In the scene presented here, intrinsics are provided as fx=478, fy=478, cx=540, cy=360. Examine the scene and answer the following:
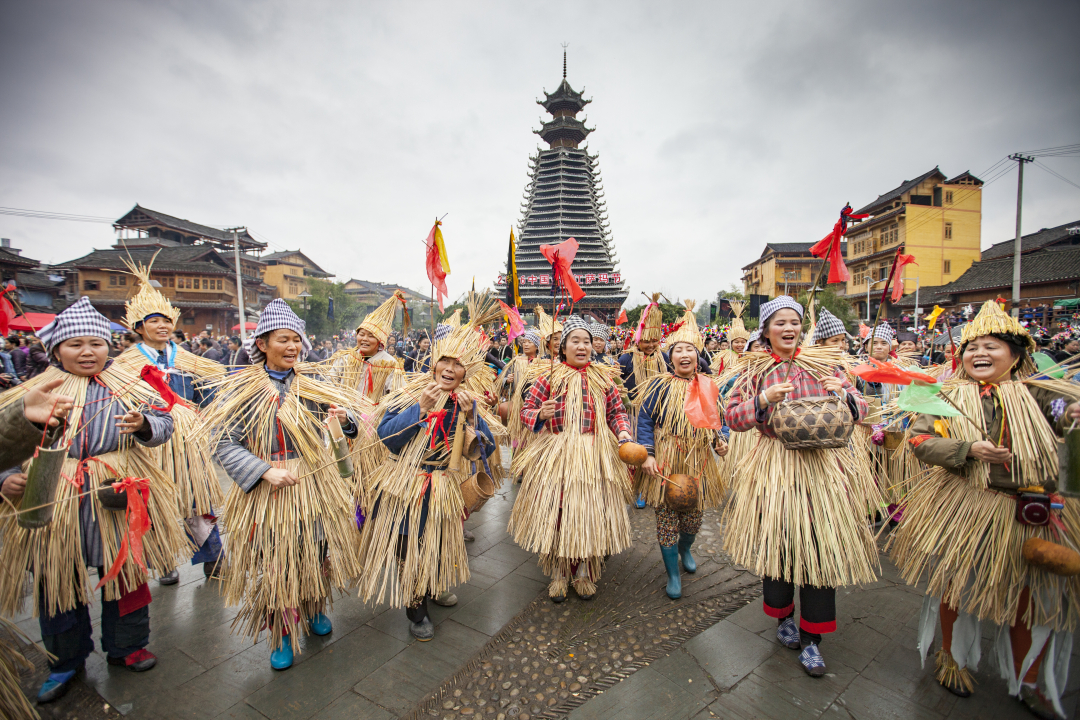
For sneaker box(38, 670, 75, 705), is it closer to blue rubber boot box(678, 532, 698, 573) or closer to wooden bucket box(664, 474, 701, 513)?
wooden bucket box(664, 474, 701, 513)

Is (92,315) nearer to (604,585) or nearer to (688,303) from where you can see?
(604,585)

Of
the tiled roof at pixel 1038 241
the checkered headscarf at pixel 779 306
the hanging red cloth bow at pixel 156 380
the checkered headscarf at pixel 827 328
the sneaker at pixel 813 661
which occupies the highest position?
the tiled roof at pixel 1038 241

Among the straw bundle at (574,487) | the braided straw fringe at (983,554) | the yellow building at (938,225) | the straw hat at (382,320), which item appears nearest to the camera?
the braided straw fringe at (983,554)

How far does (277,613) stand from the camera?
2.79 meters

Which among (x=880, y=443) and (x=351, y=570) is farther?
(x=880, y=443)

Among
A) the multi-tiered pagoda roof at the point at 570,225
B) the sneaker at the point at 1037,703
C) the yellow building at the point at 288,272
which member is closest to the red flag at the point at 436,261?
the sneaker at the point at 1037,703

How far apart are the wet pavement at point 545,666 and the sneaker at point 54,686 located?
61 mm

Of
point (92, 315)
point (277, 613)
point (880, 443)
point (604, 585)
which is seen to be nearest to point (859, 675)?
point (604, 585)

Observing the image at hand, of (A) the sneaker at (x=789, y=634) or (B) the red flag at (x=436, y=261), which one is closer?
(A) the sneaker at (x=789, y=634)

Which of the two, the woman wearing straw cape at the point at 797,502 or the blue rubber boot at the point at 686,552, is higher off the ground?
the woman wearing straw cape at the point at 797,502

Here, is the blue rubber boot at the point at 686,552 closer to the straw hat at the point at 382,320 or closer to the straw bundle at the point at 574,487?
the straw bundle at the point at 574,487

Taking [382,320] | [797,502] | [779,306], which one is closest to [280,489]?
[382,320]

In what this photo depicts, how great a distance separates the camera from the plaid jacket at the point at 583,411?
3.55 m

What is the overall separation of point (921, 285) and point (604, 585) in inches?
1624
